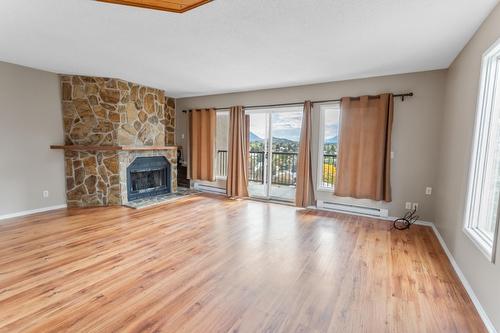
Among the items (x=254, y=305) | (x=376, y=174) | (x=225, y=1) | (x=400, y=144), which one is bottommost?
(x=254, y=305)

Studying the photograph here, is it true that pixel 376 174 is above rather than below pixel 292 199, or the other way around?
above

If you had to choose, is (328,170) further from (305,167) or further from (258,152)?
(258,152)

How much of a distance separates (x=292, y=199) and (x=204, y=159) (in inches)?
90.8

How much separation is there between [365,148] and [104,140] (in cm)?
474

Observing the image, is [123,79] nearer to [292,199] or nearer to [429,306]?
[292,199]

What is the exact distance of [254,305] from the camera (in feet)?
6.15

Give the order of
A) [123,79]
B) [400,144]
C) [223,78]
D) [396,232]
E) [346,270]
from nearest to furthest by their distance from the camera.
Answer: [346,270]
[396,232]
[400,144]
[223,78]
[123,79]

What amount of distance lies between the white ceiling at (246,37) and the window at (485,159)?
21.3 inches

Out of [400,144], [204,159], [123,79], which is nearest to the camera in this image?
[400,144]

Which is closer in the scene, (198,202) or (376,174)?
(376,174)

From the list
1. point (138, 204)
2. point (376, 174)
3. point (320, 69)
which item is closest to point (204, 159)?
point (138, 204)

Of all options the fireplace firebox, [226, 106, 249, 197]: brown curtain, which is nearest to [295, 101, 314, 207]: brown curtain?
[226, 106, 249, 197]: brown curtain

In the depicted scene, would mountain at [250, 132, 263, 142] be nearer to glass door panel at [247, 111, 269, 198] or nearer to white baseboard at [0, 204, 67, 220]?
glass door panel at [247, 111, 269, 198]

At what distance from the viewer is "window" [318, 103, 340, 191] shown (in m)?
4.46
